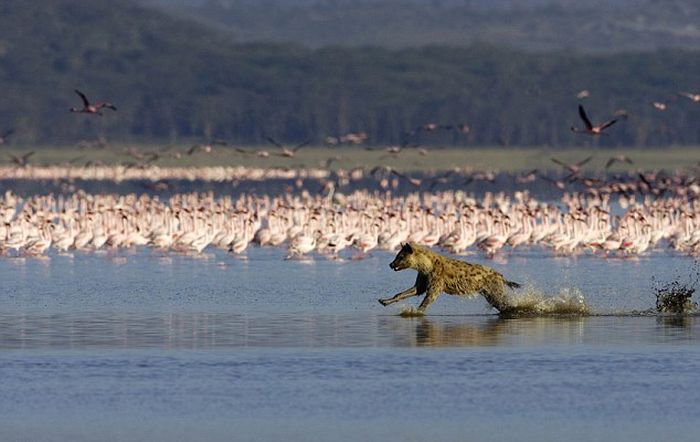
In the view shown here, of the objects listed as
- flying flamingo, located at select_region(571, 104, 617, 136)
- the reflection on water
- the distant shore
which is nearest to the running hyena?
the reflection on water

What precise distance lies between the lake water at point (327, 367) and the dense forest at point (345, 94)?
373 ft

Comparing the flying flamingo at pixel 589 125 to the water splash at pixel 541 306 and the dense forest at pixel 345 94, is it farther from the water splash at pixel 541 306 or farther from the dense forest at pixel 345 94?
the dense forest at pixel 345 94

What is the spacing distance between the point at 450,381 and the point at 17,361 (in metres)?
4.69

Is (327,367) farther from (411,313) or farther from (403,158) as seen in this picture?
(403,158)

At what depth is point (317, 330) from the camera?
2319 centimetres

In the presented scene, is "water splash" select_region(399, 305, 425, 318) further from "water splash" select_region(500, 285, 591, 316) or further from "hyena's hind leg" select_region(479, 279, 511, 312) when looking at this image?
"water splash" select_region(500, 285, 591, 316)

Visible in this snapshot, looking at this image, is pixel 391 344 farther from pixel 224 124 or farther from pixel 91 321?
pixel 224 124

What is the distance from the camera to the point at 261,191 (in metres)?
80.0

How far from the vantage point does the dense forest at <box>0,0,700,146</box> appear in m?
152

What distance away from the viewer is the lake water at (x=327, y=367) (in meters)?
16.7

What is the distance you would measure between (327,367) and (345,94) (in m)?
151

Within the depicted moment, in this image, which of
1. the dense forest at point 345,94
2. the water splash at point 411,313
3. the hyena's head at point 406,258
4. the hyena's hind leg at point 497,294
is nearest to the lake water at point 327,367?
the water splash at point 411,313

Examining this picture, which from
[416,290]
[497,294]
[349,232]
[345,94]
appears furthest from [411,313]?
[345,94]

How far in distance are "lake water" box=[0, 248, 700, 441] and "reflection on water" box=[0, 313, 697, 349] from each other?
0.04 m
